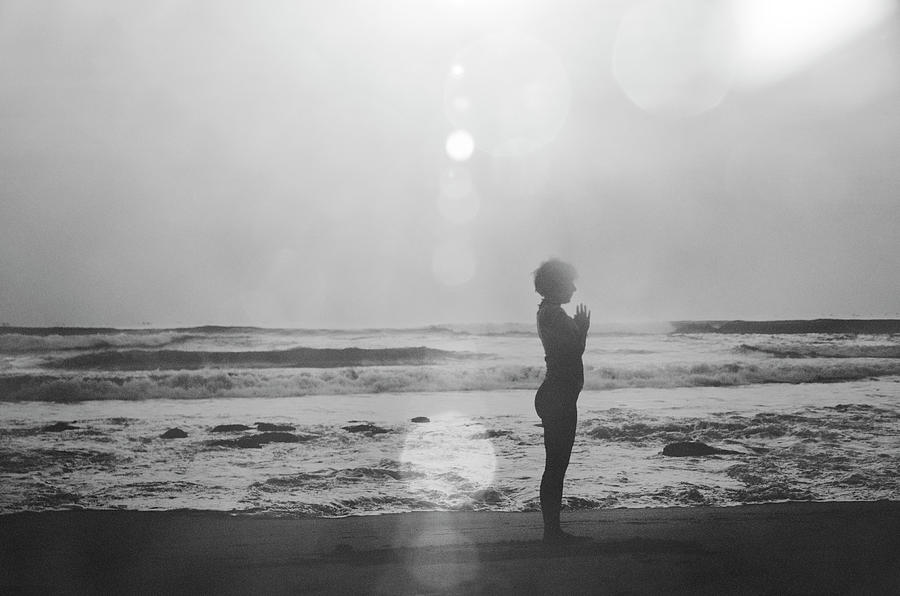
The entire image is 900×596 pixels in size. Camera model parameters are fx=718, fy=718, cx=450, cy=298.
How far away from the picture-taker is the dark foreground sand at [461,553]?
317 cm

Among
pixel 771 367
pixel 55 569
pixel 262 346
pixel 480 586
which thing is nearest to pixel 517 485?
pixel 480 586

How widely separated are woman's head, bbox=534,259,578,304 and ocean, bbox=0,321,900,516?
2.09 meters

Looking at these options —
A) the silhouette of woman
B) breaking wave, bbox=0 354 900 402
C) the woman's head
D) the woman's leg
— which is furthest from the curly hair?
breaking wave, bbox=0 354 900 402

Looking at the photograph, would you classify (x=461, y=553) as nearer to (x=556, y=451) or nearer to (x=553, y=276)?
(x=556, y=451)

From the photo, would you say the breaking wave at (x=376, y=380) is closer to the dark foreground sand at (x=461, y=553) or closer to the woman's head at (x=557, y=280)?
the dark foreground sand at (x=461, y=553)

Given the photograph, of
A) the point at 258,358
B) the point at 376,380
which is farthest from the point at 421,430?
the point at 258,358

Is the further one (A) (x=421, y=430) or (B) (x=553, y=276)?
(A) (x=421, y=430)

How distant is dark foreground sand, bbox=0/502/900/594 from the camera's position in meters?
3.17

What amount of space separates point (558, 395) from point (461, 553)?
0.97 m

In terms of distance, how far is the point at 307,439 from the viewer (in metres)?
9.23

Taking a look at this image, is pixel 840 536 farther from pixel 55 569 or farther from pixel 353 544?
pixel 55 569

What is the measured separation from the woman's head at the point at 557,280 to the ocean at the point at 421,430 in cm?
209

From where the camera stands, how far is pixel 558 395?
386 cm

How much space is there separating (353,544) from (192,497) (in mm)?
2497
